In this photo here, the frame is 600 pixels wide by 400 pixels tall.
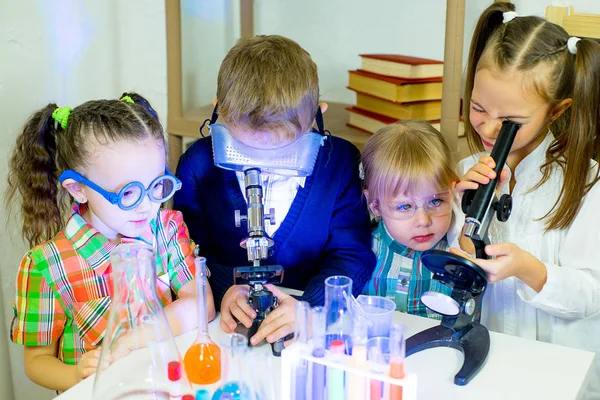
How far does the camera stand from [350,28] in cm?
222

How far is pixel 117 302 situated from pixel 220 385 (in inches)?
7.4

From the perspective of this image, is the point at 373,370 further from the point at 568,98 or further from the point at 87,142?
the point at 568,98

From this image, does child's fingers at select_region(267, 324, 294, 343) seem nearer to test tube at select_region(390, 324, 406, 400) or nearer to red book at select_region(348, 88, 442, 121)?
test tube at select_region(390, 324, 406, 400)

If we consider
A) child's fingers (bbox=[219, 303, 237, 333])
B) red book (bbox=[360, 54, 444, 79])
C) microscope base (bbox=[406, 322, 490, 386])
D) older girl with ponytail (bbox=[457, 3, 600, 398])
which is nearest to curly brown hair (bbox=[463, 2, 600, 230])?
older girl with ponytail (bbox=[457, 3, 600, 398])

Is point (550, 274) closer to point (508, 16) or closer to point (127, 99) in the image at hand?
point (508, 16)

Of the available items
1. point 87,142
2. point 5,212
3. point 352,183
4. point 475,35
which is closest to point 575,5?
point 475,35

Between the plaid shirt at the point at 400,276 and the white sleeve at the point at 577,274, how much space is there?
10.1 inches

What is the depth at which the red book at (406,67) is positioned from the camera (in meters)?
1.73

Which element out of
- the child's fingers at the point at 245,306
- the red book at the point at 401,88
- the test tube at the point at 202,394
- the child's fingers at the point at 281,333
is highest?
the red book at the point at 401,88

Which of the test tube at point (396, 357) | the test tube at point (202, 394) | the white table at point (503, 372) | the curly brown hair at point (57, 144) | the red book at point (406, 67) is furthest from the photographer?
the red book at point (406, 67)

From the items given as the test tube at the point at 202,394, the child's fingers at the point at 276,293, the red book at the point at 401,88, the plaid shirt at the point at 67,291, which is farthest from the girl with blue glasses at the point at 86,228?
the red book at the point at 401,88

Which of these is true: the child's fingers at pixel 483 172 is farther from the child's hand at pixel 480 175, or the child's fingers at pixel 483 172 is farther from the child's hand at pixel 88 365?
the child's hand at pixel 88 365

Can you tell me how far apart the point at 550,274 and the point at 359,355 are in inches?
26.8

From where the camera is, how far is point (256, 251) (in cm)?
115
